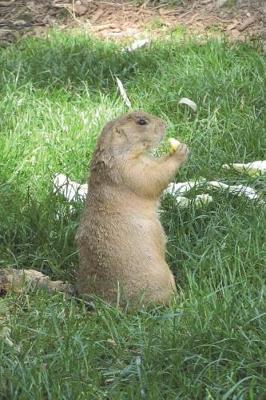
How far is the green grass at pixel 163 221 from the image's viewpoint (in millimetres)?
4125

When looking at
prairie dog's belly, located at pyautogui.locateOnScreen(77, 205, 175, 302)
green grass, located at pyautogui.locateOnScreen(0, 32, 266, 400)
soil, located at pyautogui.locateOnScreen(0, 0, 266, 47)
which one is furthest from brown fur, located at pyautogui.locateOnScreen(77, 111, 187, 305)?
soil, located at pyautogui.locateOnScreen(0, 0, 266, 47)

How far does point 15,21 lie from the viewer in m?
9.23

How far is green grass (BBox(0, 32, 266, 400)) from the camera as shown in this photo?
4.12m

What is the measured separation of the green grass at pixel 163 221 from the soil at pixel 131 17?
0.43 metres

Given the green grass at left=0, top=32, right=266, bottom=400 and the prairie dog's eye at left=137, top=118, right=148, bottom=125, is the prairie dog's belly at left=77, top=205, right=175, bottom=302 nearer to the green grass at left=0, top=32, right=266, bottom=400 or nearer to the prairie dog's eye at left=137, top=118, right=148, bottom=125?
the green grass at left=0, top=32, right=266, bottom=400

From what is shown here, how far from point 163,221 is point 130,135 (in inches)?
31.5

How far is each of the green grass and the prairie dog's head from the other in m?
0.61

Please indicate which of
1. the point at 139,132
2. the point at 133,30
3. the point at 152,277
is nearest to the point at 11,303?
the point at 152,277

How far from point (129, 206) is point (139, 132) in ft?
1.39

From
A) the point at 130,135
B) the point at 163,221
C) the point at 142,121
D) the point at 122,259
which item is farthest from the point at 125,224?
the point at 163,221

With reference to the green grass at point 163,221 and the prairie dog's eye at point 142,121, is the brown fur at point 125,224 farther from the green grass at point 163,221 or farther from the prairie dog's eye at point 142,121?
the green grass at point 163,221

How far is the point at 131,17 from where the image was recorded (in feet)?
29.3

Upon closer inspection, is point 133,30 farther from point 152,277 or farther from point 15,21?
point 152,277

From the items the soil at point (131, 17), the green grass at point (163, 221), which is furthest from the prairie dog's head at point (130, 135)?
the soil at point (131, 17)
